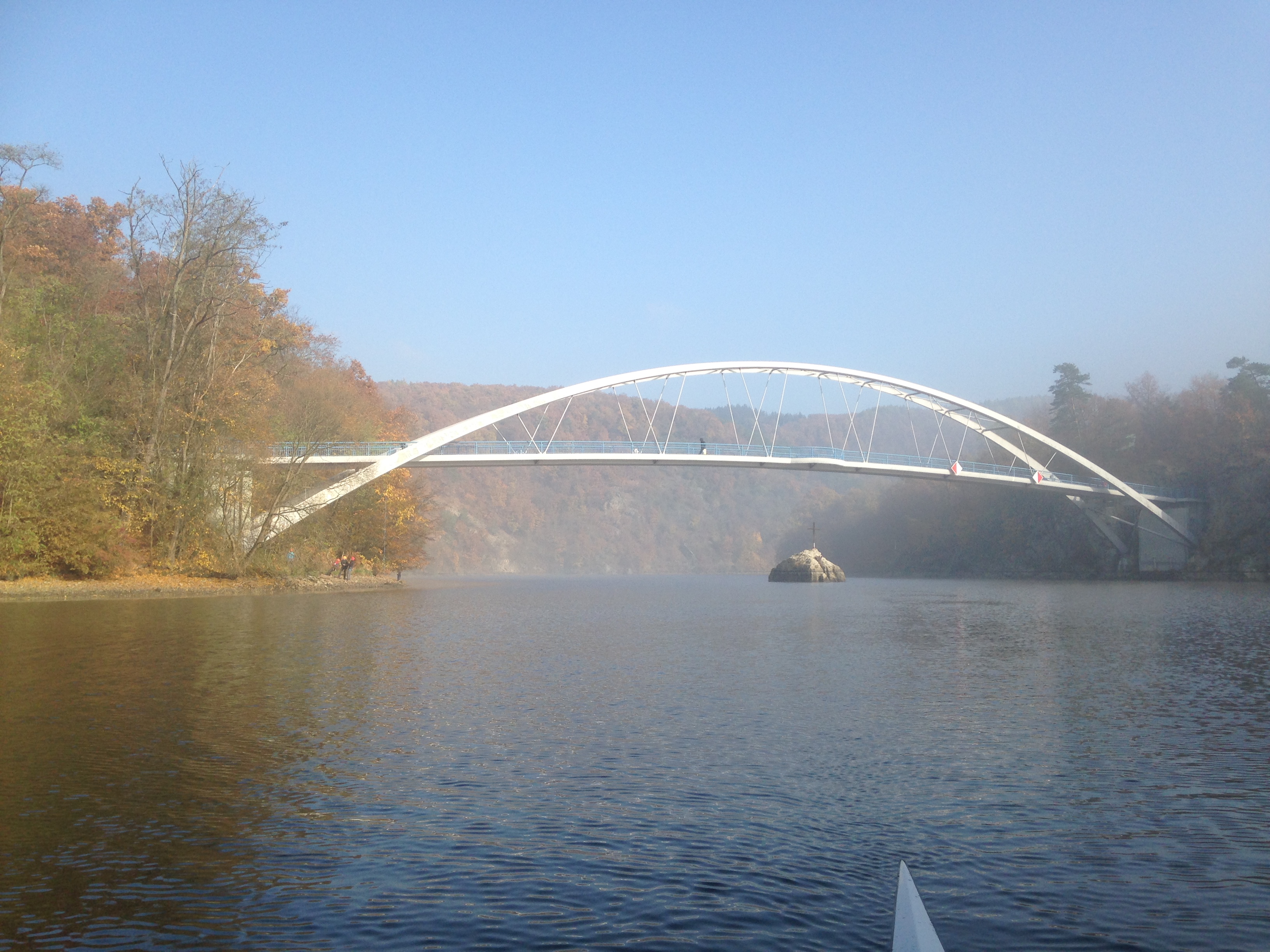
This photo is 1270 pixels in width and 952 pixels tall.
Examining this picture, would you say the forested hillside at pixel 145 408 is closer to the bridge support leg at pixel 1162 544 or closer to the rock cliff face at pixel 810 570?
the rock cliff face at pixel 810 570

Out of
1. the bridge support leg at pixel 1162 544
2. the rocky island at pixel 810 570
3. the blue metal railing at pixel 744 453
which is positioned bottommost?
the rocky island at pixel 810 570

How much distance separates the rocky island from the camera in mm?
71938

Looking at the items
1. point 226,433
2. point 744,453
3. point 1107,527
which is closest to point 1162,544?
A: point 1107,527

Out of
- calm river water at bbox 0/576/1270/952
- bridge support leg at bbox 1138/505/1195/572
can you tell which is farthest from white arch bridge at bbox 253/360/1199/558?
calm river water at bbox 0/576/1270/952

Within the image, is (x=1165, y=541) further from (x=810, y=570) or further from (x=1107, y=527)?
(x=810, y=570)

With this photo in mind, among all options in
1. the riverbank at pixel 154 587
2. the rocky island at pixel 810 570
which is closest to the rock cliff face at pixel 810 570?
the rocky island at pixel 810 570

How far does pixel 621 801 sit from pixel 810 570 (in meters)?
66.8

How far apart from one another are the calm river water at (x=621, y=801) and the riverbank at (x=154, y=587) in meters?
13.0

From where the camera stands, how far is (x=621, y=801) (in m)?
7.09

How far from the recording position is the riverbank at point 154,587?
27641 mm

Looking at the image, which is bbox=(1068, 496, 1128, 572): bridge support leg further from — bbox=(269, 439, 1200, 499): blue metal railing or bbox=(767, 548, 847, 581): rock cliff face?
bbox=(767, 548, 847, 581): rock cliff face

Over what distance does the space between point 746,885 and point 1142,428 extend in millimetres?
83427

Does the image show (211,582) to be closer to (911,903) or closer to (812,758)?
(812,758)

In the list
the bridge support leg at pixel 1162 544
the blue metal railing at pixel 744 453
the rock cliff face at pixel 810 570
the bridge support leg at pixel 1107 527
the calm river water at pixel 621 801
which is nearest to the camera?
the calm river water at pixel 621 801
